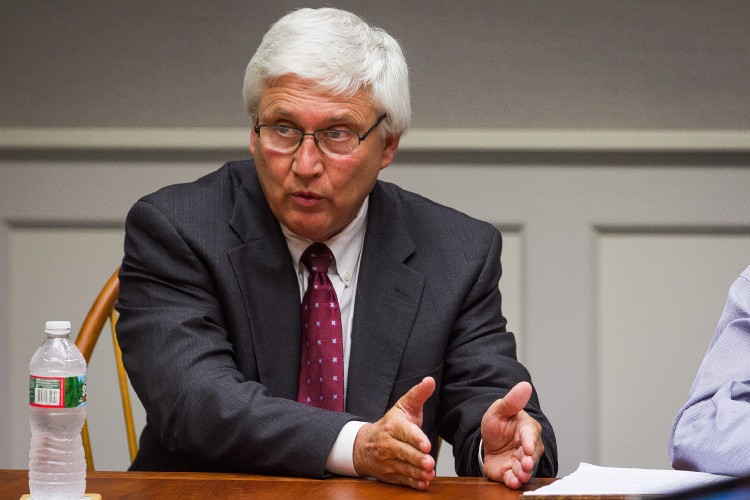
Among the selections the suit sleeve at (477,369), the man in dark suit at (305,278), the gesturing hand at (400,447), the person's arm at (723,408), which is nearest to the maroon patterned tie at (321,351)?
the man in dark suit at (305,278)

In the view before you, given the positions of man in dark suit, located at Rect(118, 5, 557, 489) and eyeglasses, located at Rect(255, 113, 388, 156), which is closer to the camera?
man in dark suit, located at Rect(118, 5, 557, 489)

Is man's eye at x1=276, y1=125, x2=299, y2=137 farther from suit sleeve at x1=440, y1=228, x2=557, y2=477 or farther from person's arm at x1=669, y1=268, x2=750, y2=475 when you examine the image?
person's arm at x1=669, y1=268, x2=750, y2=475

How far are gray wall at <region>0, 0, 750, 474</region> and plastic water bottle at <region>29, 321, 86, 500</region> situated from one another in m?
1.36

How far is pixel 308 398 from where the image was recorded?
1729mm

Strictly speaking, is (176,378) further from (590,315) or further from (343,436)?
(590,315)

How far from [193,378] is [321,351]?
26 cm

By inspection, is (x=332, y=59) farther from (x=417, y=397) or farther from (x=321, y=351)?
(x=417, y=397)

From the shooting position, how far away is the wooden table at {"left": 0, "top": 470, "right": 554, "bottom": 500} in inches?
48.9

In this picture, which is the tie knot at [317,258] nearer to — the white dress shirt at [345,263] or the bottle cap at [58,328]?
the white dress shirt at [345,263]

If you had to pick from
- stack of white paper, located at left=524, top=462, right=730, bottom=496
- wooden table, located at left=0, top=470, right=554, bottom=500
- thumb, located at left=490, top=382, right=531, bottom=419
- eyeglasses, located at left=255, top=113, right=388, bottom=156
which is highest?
eyeglasses, located at left=255, top=113, right=388, bottom=156

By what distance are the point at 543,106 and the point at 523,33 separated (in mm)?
188

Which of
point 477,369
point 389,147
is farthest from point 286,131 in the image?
point 477,369

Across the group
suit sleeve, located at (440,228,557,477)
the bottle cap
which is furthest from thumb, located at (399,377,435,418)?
the bottle cap

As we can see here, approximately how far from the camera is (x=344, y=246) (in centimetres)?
184
